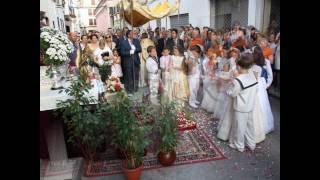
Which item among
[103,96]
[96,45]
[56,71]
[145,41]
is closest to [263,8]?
[145,41]

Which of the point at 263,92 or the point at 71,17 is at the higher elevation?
the point at 71,17

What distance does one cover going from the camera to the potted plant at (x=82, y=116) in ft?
9.89

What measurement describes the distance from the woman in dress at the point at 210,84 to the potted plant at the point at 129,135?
2.52 metres

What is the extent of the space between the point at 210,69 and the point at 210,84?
0.97 ft

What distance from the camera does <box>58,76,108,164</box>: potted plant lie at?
9.89ft

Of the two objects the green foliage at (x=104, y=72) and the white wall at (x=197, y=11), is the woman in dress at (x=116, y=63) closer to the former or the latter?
the green foliage at (x=104, y=72)

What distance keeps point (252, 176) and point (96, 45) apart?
4216mm

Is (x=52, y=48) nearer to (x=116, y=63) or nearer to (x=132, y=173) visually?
(x=132, y=173)

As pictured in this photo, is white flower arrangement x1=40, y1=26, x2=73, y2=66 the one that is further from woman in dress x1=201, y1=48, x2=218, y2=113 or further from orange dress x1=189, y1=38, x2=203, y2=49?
orange dress x1=189, y1=38, x2=203, y2=49

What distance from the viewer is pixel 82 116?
10.0ft

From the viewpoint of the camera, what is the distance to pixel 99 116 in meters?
3.14

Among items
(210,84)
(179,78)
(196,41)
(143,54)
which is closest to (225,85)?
(210,84)

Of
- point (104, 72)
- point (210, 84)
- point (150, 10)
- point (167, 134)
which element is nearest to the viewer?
point (167, 134)

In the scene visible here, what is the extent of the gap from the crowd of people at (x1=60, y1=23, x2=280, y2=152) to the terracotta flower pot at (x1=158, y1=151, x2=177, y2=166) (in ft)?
2.73
